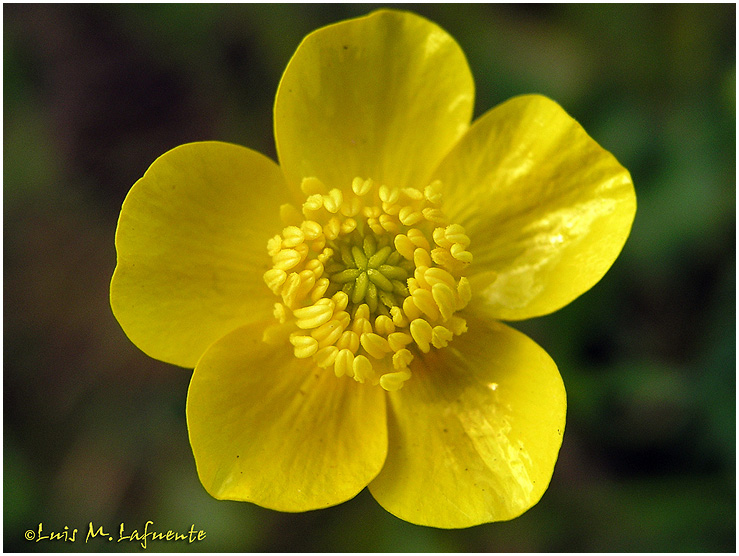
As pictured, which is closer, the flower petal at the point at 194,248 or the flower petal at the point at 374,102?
the flower petal at the point at 194,248

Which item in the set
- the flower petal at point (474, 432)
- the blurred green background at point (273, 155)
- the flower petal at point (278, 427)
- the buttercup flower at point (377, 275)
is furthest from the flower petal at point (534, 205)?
the blurred green background at point (273, 155)

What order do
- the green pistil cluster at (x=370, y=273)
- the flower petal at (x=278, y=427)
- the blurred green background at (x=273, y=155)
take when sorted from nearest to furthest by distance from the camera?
the flower petal at (x=278, y=427), the green pistil cluster at (x=370, y=273), the blurred green background at (x=273, y=155)

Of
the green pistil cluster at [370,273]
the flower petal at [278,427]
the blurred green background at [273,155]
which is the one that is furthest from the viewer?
the blurred green background at [273,155]

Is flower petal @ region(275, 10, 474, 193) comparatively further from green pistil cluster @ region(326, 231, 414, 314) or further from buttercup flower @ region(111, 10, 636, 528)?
green pistil cluster @ region(326, 231, 414, 314)

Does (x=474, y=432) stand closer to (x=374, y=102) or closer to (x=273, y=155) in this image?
(x=374, y=102)

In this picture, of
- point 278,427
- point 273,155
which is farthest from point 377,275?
point 273,155

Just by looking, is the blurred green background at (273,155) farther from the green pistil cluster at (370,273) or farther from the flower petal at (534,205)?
the green pistil cluster at (370,273)

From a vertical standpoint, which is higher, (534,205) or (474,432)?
(534,205)
